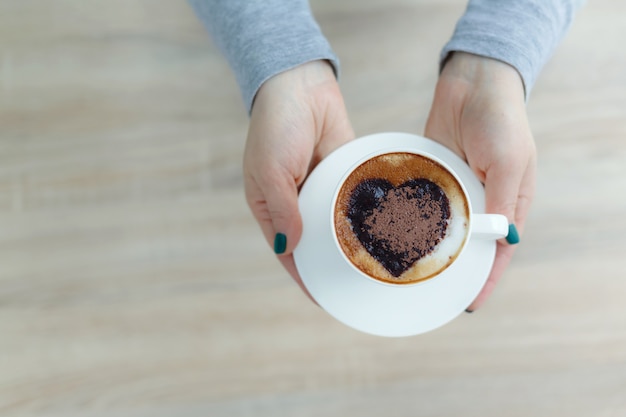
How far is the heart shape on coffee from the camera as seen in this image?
648mm

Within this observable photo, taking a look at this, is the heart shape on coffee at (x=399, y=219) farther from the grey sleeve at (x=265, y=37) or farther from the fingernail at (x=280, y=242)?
the grey sleeve at (x=265, y=37)

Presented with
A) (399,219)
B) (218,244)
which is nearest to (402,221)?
(399,219)

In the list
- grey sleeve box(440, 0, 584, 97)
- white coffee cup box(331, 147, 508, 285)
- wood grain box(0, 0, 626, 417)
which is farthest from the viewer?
wood grain box(0, 0, 626, 417)

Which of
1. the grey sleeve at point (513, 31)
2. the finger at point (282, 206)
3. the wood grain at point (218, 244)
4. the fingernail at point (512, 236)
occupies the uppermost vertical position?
the grey sleeve at point (513, 31)

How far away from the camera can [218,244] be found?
1.09 meters

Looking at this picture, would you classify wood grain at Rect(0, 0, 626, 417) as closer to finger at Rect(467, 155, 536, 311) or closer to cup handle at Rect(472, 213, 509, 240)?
finger at Rect(467, 155, 536, 311)

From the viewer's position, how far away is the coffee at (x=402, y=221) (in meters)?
0.65

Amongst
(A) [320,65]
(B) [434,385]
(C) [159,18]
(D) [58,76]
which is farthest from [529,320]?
(D) [58,76]

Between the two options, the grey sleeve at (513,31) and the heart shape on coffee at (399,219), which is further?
the grey sleeve at (513,31)

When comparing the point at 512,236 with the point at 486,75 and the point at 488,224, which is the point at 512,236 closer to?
the point at 488,224

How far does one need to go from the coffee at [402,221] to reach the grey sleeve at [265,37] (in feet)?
0.78

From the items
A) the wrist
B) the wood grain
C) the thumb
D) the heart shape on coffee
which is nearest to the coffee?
the heart shape on coffee

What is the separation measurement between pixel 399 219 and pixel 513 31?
0.36 metres

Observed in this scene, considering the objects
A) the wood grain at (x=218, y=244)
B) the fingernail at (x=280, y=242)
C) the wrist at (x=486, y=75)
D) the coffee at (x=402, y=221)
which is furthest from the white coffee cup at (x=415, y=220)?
the wood grain at (x=218, y=244)
